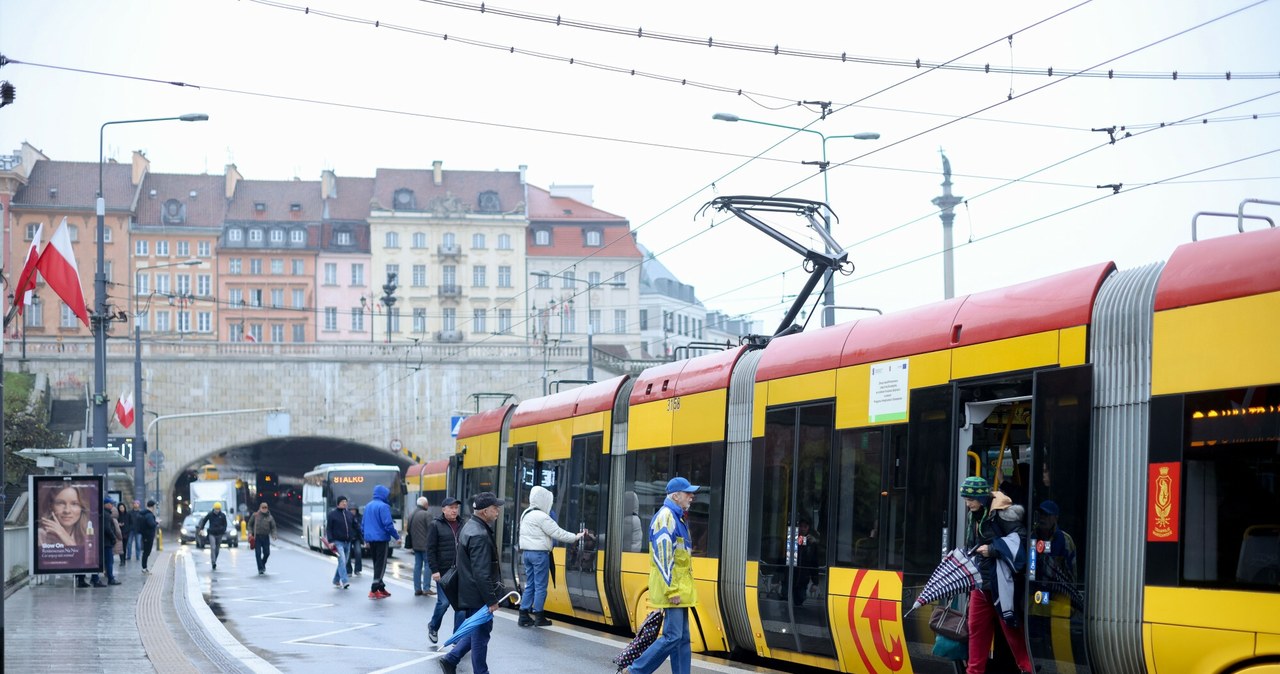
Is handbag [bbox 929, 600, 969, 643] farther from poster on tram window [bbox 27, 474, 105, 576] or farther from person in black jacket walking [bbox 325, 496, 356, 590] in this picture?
poster on tram window [bbox 27, 474, 105, 576]

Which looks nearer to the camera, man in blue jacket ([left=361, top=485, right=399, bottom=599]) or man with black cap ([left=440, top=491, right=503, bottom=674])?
man with black cap ([left=440, top=491, right=503, bottom=674])

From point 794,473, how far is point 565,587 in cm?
653

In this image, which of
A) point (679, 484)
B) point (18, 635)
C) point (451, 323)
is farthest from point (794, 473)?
point (451, 323)

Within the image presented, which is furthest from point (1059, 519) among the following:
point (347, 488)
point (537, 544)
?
point (347, 488)

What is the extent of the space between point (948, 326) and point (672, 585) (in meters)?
2.69

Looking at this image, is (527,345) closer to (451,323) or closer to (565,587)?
(451,323)

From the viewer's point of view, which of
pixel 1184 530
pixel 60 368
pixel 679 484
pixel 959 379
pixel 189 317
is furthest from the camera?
pixel 189 317

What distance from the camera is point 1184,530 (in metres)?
8.00

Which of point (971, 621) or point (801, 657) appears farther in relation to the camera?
point (801, 657)

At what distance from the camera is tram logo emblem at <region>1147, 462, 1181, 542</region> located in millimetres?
8086

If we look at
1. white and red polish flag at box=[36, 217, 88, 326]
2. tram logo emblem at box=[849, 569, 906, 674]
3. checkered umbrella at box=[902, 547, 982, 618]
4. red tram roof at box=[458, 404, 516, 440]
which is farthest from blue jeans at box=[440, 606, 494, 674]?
white and red polish flag at box=[36, 217, 88, 326]

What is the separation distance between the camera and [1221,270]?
26.8 ft

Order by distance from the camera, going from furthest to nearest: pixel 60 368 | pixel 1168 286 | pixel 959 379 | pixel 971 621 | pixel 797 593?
pixel 60 368 < pixel 797 593 < pixel 959 379 < pixel 971 621 < pixel 1168 286

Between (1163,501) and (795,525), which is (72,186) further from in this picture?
(1163,501)
